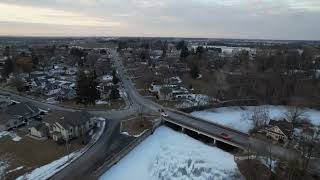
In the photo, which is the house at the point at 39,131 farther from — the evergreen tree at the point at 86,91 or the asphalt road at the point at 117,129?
the evergreen tree at the point at 86,91

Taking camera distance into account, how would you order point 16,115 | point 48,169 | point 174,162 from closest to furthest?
point 48,169
point 174,162
point 16,115

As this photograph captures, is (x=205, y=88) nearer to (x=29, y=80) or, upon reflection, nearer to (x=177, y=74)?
(x=177, y=74)

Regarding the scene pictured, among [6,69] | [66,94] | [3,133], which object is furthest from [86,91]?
[6,69]

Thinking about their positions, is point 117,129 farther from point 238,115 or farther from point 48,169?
point 238,115

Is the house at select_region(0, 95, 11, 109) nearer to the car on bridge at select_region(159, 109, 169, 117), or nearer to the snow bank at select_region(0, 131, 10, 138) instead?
the snow bank at select_region(0, 131, 10, 138)

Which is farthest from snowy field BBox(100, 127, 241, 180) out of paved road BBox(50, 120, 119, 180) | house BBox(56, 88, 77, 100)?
house BBox(56, 88, 77, 100)

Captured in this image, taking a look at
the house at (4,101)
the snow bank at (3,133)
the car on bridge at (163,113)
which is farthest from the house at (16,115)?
the car on bridge at (163,113)
